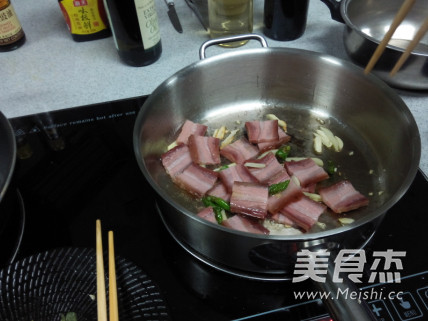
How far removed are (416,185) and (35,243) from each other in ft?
2.18

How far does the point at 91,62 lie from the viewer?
962 mm

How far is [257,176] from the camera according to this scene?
0.74 meters

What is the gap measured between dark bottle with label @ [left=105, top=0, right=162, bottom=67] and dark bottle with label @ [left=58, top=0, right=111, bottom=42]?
0.36 feet

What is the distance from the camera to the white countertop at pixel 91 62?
34.6 inches

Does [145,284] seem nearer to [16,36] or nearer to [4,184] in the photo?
[4,184]

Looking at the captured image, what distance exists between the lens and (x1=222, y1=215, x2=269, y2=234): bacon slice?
620 millimetres

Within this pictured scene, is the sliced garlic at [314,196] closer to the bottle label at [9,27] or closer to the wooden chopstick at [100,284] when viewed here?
the wooden chopstick at [100,284]

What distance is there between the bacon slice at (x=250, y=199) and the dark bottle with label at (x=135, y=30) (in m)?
0.41

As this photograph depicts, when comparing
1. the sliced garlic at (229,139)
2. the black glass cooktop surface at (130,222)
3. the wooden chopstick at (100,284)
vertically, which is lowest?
the sliced garlic at (229,139)

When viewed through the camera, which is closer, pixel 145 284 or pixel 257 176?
pixel 145 284

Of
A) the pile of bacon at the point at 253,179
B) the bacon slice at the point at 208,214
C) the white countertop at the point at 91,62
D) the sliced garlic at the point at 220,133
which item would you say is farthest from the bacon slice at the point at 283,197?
the white countertop at the point at 91,62

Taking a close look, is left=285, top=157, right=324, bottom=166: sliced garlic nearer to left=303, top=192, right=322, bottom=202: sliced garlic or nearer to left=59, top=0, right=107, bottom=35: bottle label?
left=303, top=192, right=322, bottom=202: sliced garlic

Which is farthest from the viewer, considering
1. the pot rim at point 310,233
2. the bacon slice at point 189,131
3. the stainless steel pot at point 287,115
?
the bacon slice at point 189,131

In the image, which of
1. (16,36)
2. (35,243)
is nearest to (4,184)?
(35,243)
